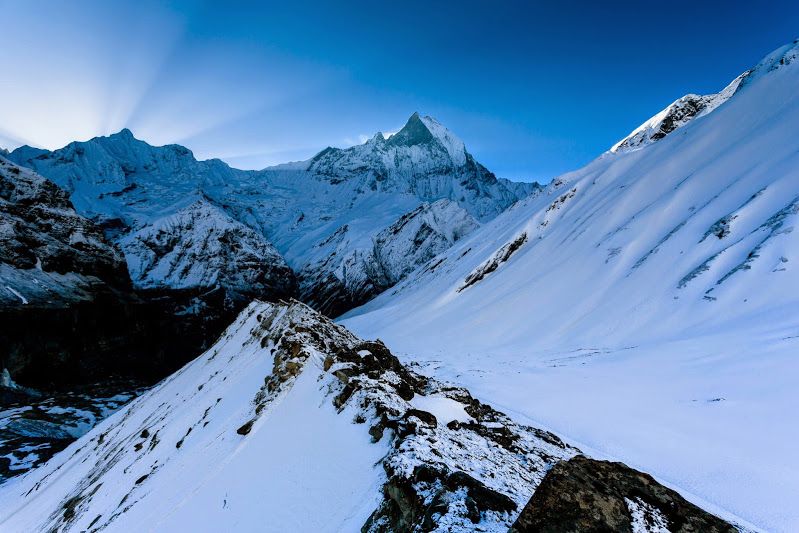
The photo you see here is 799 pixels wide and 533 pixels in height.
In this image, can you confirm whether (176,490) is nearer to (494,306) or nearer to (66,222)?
(494,306)

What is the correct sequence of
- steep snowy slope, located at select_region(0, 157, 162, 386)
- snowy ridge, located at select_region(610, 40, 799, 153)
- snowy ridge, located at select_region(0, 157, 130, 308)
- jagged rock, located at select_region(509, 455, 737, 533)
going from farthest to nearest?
snowy ridge, located at select_region(610, 40, 799, 153) < snowy ridge, located at select_region(0, 157, 130, 308) < steep snowy slope, located at select_region(0, 157, 162, 386) < jagged rock, located at select_region(509, 455, 737, 533)

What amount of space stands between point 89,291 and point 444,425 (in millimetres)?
95240

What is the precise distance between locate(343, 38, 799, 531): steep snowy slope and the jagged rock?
6098mm

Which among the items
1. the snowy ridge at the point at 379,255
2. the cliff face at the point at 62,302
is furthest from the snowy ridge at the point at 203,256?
the cliff face at the point at 62,302

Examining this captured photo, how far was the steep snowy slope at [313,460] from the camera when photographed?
248 inches

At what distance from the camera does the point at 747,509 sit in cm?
845

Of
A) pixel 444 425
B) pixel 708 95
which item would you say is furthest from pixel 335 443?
pixel 708 95

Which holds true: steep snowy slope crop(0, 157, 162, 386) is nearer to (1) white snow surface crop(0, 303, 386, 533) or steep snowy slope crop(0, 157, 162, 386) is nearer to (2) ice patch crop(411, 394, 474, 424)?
(1) white snow surface crop(0, 303, 386, 533)

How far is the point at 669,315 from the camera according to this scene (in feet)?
84.6

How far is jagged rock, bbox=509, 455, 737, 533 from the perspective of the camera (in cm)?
407

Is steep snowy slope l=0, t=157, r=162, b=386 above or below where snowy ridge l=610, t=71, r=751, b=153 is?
below

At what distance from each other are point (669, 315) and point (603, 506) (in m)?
28.0

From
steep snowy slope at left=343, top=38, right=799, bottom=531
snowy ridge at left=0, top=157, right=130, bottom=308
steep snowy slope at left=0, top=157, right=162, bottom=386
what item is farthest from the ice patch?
snowy ridge at left=0, top=157, right=130, bottom=308

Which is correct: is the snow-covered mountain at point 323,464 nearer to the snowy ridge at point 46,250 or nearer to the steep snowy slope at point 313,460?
the steep snowy slope at point 313,460
